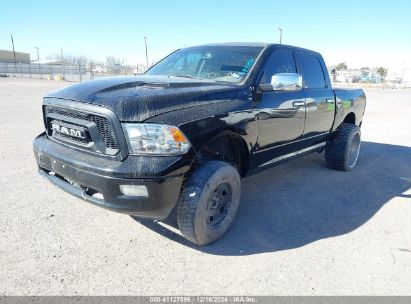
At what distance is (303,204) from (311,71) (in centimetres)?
Result: 198

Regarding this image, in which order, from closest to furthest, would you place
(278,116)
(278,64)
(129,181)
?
(129,181), (278,116), (278,64)

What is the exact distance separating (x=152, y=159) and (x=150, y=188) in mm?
222

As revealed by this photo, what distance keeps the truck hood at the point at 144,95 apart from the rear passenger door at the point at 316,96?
167 centimetres

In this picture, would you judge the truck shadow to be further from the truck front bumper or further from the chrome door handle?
the chrome door handle

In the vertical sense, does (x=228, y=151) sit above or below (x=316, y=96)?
below

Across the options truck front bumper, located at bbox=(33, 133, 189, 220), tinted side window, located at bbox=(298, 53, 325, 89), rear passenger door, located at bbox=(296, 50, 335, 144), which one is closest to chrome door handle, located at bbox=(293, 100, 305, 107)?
rear passenger door, located at bbox=(296, 50, 335, 144)

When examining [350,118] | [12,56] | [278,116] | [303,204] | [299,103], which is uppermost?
[12,56]

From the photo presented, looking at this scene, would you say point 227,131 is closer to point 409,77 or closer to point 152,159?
point 152,159

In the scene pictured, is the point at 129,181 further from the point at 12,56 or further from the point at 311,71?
the point at 12,56

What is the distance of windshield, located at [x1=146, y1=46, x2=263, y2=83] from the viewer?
375 centimetres

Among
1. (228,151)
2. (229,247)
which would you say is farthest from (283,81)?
(229,247)

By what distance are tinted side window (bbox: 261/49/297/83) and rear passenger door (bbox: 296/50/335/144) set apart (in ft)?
0.94

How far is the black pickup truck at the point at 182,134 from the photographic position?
2.60 metres

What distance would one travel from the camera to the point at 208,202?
3.03m
